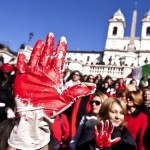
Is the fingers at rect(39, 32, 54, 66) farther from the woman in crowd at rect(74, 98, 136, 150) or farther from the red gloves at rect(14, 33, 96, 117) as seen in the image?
the woman in crowd at rect(74, 98, 136, 150)

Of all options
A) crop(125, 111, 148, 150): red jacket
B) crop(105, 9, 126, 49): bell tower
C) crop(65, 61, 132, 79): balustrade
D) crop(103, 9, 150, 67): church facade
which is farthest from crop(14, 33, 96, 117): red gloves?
crop(105, 9, 126, 49): bell tower

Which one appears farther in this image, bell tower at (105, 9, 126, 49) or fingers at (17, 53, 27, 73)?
bell tower at (105, 9, 126, 49)

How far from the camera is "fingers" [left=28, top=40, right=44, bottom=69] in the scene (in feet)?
7.70

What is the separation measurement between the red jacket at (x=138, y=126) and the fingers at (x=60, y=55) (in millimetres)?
2471

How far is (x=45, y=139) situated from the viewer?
7.52 feet

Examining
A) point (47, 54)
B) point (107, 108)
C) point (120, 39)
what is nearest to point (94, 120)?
point (107, 108)

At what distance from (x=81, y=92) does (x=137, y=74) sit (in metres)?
10.7

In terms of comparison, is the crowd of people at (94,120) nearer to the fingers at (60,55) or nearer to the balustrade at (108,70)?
the fingers at (60,55)

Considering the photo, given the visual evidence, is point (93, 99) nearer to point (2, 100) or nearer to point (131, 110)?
point (131, 110)

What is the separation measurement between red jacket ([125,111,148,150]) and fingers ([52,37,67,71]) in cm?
247

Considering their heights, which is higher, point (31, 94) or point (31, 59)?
point (31, 59)

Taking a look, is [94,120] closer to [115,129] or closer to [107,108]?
[107,108]

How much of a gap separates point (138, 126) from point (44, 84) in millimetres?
2657

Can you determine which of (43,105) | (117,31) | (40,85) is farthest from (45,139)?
(117,31)
